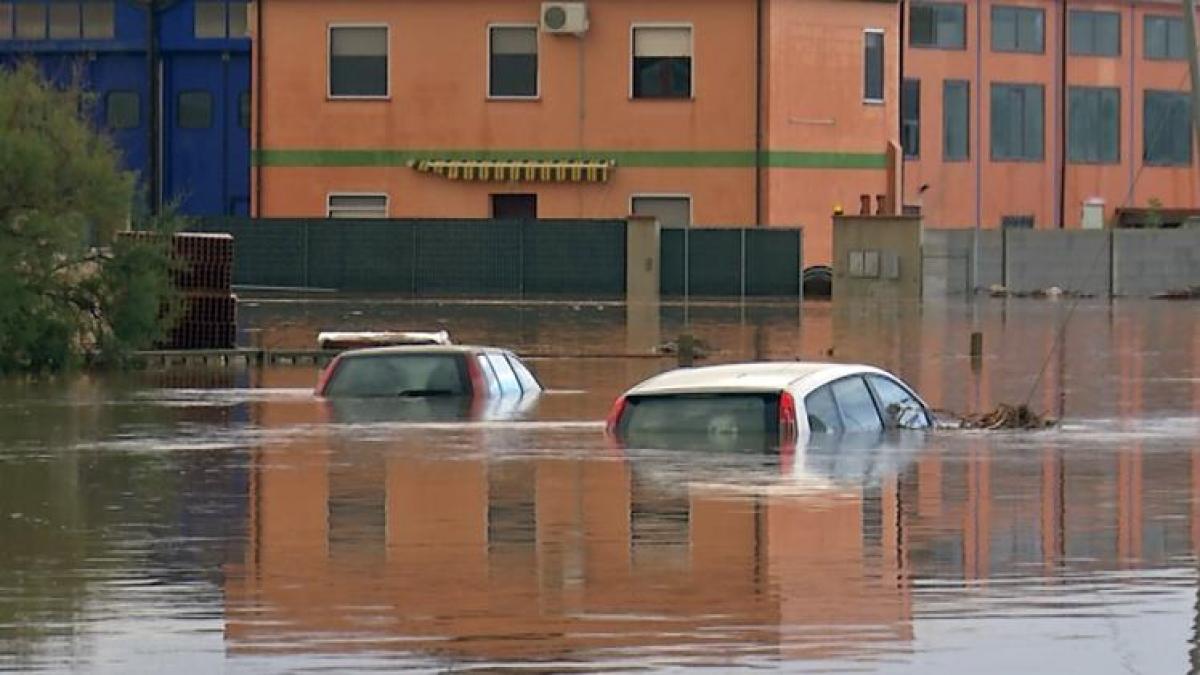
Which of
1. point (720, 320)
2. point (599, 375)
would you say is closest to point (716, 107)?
point (720, 320)

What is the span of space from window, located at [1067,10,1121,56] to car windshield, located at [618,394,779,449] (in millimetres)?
58015

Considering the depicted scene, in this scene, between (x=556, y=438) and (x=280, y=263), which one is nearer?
(x=556, y=438)

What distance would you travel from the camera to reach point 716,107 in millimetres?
61594

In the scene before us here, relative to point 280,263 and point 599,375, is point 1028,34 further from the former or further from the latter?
point 599,375

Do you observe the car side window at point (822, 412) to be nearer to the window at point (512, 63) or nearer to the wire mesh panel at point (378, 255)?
the wire mesh panel at point (378, 255)

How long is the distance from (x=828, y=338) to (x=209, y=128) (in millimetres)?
26268

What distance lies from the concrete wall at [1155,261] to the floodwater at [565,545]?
106 ft

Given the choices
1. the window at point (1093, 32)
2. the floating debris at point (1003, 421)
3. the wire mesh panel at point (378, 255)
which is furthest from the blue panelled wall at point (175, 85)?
the floating debris at point (1003, 421)

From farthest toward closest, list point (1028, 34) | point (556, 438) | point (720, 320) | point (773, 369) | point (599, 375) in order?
point (1028, 34)
point (720, 320)
point (599, 375)
point (556, 438)
point (773, 369)

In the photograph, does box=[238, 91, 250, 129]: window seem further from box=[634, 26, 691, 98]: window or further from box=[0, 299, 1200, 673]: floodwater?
box=[0, 299, 1200, 673]: floodwater

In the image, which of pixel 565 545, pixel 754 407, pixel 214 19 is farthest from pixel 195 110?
pixel 565 545

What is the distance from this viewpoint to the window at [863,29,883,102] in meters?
63.8

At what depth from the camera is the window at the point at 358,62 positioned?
62656 millimetres

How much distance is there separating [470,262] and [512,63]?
5.35 m
